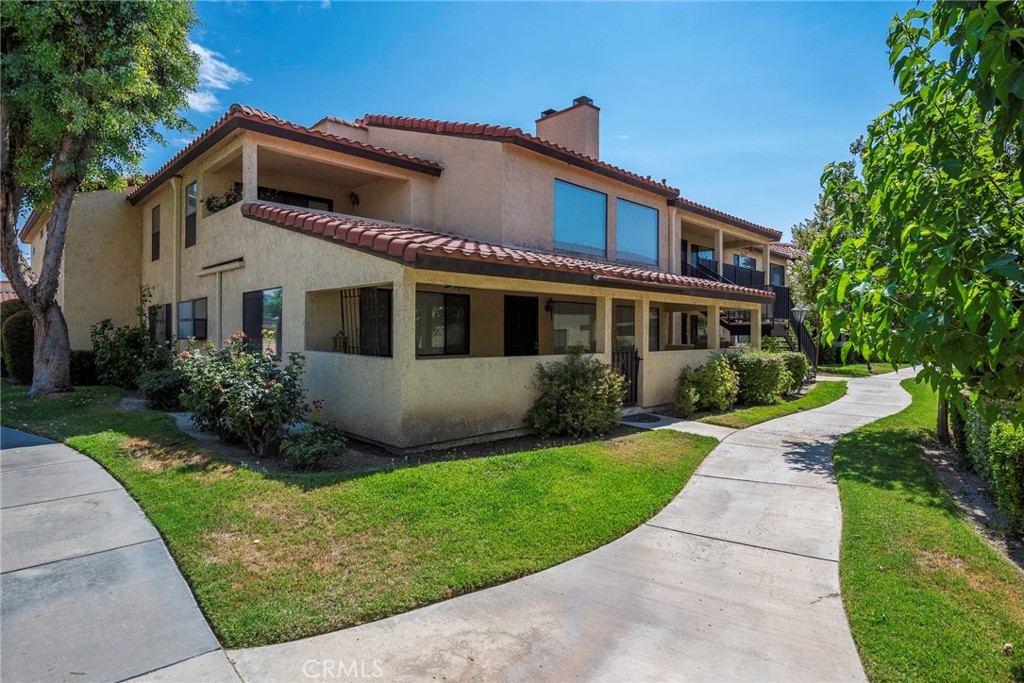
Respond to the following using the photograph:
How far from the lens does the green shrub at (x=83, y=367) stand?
15.0m

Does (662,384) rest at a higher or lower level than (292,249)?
lower

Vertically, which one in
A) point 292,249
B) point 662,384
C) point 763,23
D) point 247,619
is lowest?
point 247,619

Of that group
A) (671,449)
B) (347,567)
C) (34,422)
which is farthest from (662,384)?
(34,422)

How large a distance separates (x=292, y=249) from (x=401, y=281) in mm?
3516

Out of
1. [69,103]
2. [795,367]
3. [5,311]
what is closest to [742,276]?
[795,367]

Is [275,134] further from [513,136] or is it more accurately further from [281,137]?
[513,136]

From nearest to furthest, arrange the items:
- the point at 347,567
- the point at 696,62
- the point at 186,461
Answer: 1. the point at 347,567
2. the point at 186,461
3. the point at 696,62

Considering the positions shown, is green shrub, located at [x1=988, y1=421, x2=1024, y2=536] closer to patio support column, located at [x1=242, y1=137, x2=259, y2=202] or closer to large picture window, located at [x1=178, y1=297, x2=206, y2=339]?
patio support column, located at [x1=242, y1=137, x2=259, y2=202]

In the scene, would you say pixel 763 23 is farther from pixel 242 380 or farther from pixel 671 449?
pixel 242 380

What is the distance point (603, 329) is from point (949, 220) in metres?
8.39

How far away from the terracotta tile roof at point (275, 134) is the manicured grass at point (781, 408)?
345 inches

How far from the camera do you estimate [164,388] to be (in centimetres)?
1086

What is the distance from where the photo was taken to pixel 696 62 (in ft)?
32.1

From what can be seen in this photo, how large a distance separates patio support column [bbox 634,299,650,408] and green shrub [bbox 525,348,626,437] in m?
2.32
